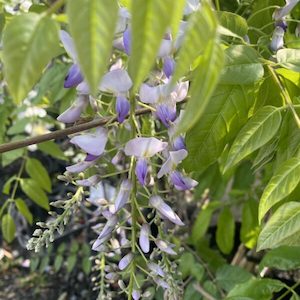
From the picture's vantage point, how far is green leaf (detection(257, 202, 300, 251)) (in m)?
0.79

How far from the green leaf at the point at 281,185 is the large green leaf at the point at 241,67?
0.13 meters

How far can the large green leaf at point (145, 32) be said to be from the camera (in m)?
0.46

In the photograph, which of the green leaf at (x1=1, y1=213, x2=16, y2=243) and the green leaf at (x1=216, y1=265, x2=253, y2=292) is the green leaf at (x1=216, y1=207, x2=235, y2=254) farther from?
the green leaf at (x1=1, y1=213, x2=16, y2=243)

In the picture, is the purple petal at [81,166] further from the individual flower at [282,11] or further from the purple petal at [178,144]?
the individual flower at [282,11]

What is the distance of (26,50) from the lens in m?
0.51

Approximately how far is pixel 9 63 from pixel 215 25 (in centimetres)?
18

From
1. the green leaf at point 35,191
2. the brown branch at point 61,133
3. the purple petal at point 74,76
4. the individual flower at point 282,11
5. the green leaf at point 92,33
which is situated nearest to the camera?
the green leaf at point 92,33

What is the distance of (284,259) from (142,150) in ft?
2.21

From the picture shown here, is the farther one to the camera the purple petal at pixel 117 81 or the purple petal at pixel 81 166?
the purple petal at pixel 81 166

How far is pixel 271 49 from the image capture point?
1.01m

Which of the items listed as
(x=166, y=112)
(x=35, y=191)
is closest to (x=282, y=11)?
(x=166, y=112)

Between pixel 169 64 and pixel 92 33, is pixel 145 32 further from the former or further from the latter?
pixel 169 64

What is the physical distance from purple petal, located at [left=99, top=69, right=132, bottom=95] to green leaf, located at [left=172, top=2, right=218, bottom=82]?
0.73 ft

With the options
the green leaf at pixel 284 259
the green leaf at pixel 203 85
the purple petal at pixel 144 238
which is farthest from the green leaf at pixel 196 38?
the green leaf at pixel 284 259
